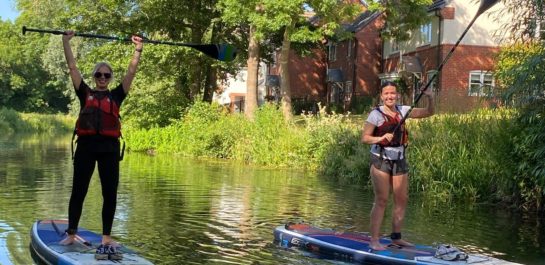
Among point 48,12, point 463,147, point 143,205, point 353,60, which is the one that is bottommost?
point 143,205

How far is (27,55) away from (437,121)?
6422 centimetres

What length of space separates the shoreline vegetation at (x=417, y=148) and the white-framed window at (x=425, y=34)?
1237 centimetres

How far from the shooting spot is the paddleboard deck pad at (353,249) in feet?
21.7

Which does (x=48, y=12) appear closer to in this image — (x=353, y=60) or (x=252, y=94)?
(x=353, y=60)

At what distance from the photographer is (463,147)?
43.9 feet

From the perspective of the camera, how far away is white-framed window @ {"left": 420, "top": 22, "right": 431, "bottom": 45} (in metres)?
34.9

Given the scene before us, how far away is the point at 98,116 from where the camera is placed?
6.19 metres

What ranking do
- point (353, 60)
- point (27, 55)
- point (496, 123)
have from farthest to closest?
point (27, 55) < point (353, 60) < point (496, 123)

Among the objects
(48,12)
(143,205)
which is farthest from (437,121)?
(48,12)

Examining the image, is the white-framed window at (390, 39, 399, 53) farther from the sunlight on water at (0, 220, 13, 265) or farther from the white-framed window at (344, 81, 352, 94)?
the sunlight on water at (0, 220, 13, 265)

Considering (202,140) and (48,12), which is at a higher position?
(48,12)

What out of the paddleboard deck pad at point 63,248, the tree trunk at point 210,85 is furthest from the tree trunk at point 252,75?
the paddleboard deck pad at point 63,248

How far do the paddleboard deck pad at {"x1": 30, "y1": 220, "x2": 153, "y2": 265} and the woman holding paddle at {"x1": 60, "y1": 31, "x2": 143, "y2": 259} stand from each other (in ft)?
0.56

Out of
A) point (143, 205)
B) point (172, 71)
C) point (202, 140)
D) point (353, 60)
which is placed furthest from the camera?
point (353, 60)
